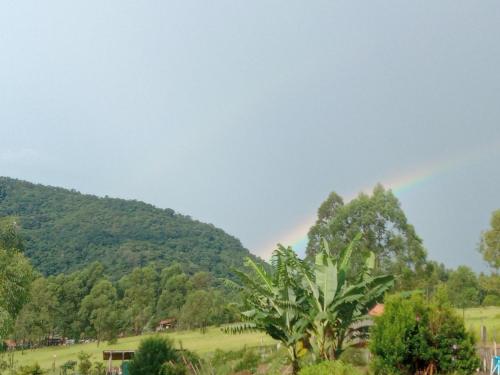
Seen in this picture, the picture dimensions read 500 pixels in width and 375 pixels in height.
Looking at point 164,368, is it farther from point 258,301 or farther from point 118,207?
point 118,207

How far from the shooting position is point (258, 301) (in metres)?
16.8

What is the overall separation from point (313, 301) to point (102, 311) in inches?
1984

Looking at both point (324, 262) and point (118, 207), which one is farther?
point (118, 207)

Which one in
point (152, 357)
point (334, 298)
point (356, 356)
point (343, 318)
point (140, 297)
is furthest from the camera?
point (140, 297)

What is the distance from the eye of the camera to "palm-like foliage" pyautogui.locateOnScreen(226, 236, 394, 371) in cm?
1446

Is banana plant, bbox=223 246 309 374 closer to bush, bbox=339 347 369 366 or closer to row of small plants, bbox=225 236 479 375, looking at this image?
row of small plants, bbox=225 236 479 375

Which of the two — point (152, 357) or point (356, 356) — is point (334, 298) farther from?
point (152, 357)

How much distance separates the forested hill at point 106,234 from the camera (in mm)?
103125

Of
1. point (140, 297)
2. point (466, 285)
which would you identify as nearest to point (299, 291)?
point (466, 285)

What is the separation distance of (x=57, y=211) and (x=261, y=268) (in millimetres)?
125246

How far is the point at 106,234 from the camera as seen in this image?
396 ft

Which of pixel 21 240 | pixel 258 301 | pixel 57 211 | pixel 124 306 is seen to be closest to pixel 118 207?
pixel 57 211

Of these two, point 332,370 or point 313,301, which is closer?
point 332,370

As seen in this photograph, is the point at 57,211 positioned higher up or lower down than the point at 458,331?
higher up
